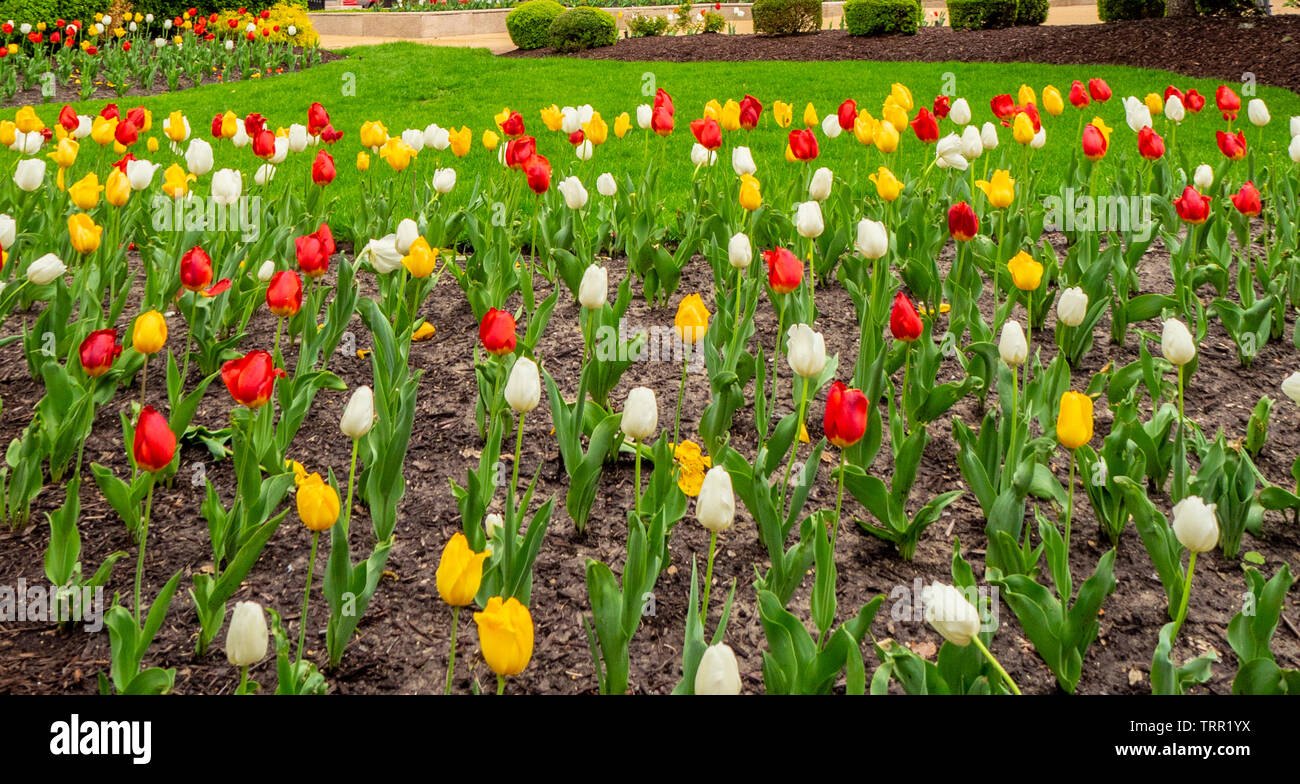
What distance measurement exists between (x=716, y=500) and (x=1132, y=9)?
1617 centimetres

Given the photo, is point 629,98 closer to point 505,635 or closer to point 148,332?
point 148,332

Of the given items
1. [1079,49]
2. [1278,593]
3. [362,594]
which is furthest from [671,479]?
[1079,49]

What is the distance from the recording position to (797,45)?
48.1ft

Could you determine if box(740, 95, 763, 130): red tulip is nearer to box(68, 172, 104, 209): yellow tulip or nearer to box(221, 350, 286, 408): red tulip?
box(68, 172, 104, 209): yellow tulip

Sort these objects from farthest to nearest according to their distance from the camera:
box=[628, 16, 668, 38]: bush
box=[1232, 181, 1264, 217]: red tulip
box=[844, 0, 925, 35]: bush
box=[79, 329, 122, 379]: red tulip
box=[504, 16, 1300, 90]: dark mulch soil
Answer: box=[628, 16, 668, 38]: bush
box=[844, 0, 925, 35]: bush
box=[504, 16, 1300, 90]: dark mulch soil
box=[1232, 181, 1264, 217]: red tulip
box=[79, 329, 122, 379]: red tulip

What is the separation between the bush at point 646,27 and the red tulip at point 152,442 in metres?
16.6

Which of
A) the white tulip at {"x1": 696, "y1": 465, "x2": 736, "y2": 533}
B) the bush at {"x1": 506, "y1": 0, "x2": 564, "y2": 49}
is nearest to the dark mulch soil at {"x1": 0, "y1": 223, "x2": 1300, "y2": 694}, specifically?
the white tulip at {"x1": 696, "y1": 465, "x2": 736, "y2": 533}

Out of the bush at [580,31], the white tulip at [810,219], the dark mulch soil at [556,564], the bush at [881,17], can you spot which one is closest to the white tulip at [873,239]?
the white tulip at [810,219]

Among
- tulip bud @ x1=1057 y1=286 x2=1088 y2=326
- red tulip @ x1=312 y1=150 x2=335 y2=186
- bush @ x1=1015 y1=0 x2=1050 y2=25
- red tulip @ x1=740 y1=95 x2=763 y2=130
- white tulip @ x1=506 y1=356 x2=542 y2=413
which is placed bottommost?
white tulip @ x1=506 y1=356 x2=542 y2=413

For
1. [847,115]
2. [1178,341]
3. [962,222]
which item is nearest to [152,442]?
[1178,341]

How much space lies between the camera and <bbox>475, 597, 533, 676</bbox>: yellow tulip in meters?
1.36

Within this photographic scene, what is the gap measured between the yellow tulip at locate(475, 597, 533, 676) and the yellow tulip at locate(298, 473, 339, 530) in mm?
476
